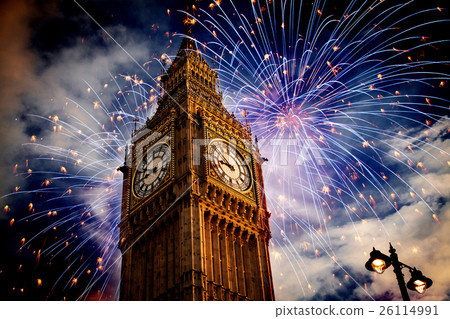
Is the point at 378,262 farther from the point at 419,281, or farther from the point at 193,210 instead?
the point at 193,210

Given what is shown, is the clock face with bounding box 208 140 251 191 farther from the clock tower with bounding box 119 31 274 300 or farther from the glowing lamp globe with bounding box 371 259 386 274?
the glowing lamp globe with bounding box 371 259 386 274

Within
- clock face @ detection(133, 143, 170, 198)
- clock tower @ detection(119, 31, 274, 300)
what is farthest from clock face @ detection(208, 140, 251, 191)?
clock face @ detection(133, 143, 170, 198)

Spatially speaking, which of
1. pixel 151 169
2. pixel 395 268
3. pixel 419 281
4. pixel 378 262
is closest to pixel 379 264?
pixel 378 262

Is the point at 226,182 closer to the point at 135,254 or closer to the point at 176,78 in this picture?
the point at 135,254

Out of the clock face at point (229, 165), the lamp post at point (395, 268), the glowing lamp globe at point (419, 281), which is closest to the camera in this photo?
the lamp post at point (395, 268)

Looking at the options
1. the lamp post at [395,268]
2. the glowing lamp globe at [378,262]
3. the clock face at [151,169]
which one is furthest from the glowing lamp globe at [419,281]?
the clock face at [151,169]

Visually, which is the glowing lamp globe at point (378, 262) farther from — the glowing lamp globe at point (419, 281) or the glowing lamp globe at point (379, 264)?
the glowing lamp globe at point (419, 281)
